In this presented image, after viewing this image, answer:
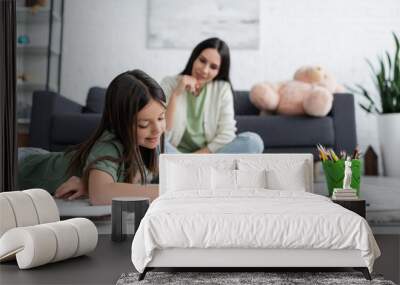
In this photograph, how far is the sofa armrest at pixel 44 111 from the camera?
491 centimetres

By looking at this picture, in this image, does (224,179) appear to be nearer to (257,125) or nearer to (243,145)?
(243,145)

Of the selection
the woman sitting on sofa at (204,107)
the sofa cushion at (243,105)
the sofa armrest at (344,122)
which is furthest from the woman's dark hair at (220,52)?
the sofa armrest at (344,122)

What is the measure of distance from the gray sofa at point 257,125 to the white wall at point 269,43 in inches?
5.1

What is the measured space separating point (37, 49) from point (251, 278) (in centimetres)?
291

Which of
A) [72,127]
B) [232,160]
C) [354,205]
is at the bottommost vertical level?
[354,205]

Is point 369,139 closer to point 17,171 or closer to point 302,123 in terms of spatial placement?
point 302,123

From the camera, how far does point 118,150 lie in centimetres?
494

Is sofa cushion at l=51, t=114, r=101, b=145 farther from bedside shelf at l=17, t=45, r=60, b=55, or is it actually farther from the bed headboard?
the bed headboard

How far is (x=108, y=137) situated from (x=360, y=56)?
2.24 metres

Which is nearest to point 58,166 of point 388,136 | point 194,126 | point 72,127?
point 72,127

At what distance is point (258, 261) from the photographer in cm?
314

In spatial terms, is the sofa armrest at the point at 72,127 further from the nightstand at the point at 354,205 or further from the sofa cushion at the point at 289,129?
the nightstand at the point at 354,205

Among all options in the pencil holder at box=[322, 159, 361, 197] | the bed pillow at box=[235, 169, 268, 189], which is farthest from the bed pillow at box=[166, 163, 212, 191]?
the pencil holder at box=[322, 159, 361, 197]

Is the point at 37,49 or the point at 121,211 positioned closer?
the point at 121,211
